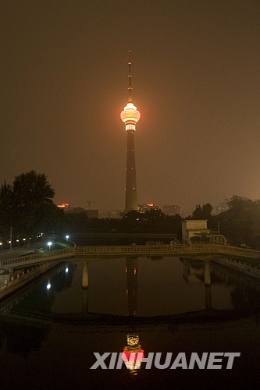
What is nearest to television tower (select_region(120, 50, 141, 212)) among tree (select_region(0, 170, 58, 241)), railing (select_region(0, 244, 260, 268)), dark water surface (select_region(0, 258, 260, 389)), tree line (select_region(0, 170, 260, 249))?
tree line (select_region(0, 170, 260, 249))

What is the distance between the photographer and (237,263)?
44.6 metres

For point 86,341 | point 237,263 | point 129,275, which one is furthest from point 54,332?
point 237,263

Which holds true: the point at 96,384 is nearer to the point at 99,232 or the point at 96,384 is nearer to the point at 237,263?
the point at 237,263

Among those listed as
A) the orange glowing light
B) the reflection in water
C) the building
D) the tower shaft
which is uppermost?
the orange glowing light

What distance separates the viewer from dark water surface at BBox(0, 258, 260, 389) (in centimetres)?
1675

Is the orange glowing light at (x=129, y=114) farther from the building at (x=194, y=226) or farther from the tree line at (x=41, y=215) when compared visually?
the building at (x=194, y=226)

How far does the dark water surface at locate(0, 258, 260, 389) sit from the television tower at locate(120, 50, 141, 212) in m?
102

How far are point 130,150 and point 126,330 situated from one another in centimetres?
12651

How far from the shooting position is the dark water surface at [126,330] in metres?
16.8

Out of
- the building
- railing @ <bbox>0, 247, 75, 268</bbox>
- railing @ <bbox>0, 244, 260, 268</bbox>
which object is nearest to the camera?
railing @ <bbox>0, 247, 75, 268</bbox>

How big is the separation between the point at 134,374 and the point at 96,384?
6.82 feet

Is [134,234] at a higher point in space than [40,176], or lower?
lower

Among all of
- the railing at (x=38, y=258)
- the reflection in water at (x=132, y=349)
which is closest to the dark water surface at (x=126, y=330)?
the reflection in water at (x=132, y=349)

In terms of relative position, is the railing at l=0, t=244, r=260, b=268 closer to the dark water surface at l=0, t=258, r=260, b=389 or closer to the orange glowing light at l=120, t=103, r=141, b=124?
the dark water surface at l=0, t=258, r=260, b=389
